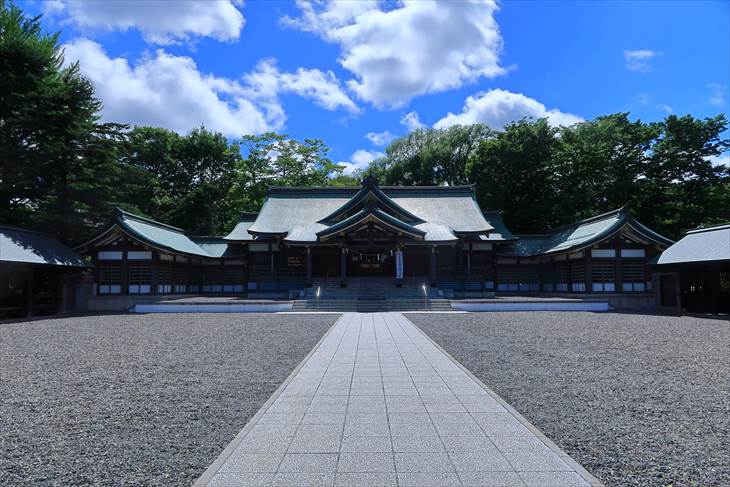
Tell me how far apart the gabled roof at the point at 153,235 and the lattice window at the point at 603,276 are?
2415 cm

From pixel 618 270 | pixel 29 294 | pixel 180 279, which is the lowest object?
pixel 29 294

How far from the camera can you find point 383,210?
27.8 metres

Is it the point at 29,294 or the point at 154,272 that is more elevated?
the point at 154,272

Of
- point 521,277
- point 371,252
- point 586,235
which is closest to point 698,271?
point 586,235

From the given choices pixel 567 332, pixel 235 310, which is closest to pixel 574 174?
pixel 567 332

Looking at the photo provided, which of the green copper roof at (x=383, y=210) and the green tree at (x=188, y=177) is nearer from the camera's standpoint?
the green copper roof at (x=383, y=210)

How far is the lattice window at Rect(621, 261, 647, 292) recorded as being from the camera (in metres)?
24.9

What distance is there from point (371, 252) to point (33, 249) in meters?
Answer: 17.5

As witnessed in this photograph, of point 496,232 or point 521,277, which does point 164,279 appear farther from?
point 521,277

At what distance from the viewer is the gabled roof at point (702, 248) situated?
1891 centimetres

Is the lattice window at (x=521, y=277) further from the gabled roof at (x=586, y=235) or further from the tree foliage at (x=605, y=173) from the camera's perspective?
the tree foliage at (x=605, y=173)

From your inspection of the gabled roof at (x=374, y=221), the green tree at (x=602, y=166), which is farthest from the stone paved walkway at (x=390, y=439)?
the green tree at (x=602, y=166)

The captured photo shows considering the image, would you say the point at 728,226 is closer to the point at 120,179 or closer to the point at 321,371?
the point at 321,371

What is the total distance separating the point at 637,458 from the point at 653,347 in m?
7.93
